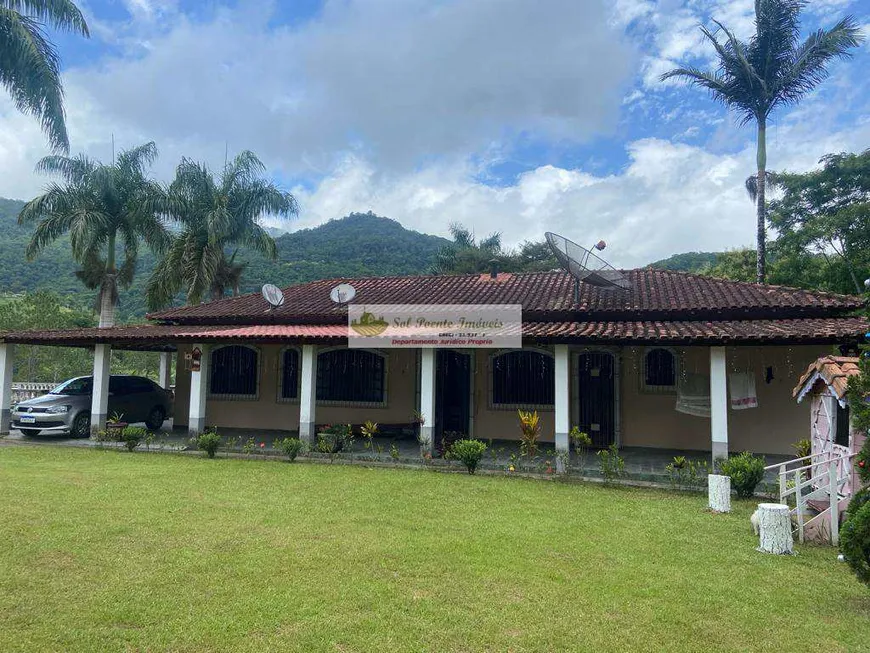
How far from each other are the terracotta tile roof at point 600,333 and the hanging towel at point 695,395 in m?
1.17

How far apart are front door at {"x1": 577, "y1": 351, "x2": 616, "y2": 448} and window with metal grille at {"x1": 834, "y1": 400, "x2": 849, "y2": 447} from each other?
227 inches

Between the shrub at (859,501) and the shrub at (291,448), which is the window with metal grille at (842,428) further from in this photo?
the shrub at (291,448)

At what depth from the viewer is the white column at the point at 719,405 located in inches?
384

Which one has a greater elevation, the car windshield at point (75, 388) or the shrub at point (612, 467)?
the car windshield at point (75, 388)

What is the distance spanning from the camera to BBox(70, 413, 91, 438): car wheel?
13.5 metres

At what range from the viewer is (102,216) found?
61.8 ft

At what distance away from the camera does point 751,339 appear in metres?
9.36

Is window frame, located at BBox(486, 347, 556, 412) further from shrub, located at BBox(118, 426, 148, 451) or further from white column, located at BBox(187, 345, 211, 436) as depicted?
shrub, located at BBox(118, 426, 148, 451)

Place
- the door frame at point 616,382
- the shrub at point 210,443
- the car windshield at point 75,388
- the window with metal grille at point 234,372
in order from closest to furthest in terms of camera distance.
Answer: the shrub at point 210,443 < the door frame at point 616,382 < the car windshield at point 75,388 < the window with metal grille at point 234,372

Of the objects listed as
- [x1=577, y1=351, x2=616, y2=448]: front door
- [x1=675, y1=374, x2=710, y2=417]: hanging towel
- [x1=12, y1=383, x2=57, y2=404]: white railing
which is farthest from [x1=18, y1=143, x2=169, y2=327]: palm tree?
[x1=675, y1=374, x2=710, y2=417]: hanging towel

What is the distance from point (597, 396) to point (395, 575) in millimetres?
9203

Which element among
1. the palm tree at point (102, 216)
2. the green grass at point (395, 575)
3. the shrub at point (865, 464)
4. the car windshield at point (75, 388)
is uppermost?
the palm tree at point (102, 216)

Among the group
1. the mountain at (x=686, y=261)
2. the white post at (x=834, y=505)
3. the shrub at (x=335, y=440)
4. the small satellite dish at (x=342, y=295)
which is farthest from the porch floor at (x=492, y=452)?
the mountain at (x=686, y=261)

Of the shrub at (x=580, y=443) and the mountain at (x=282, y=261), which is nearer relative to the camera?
the shrub at (x=580, y=443)
